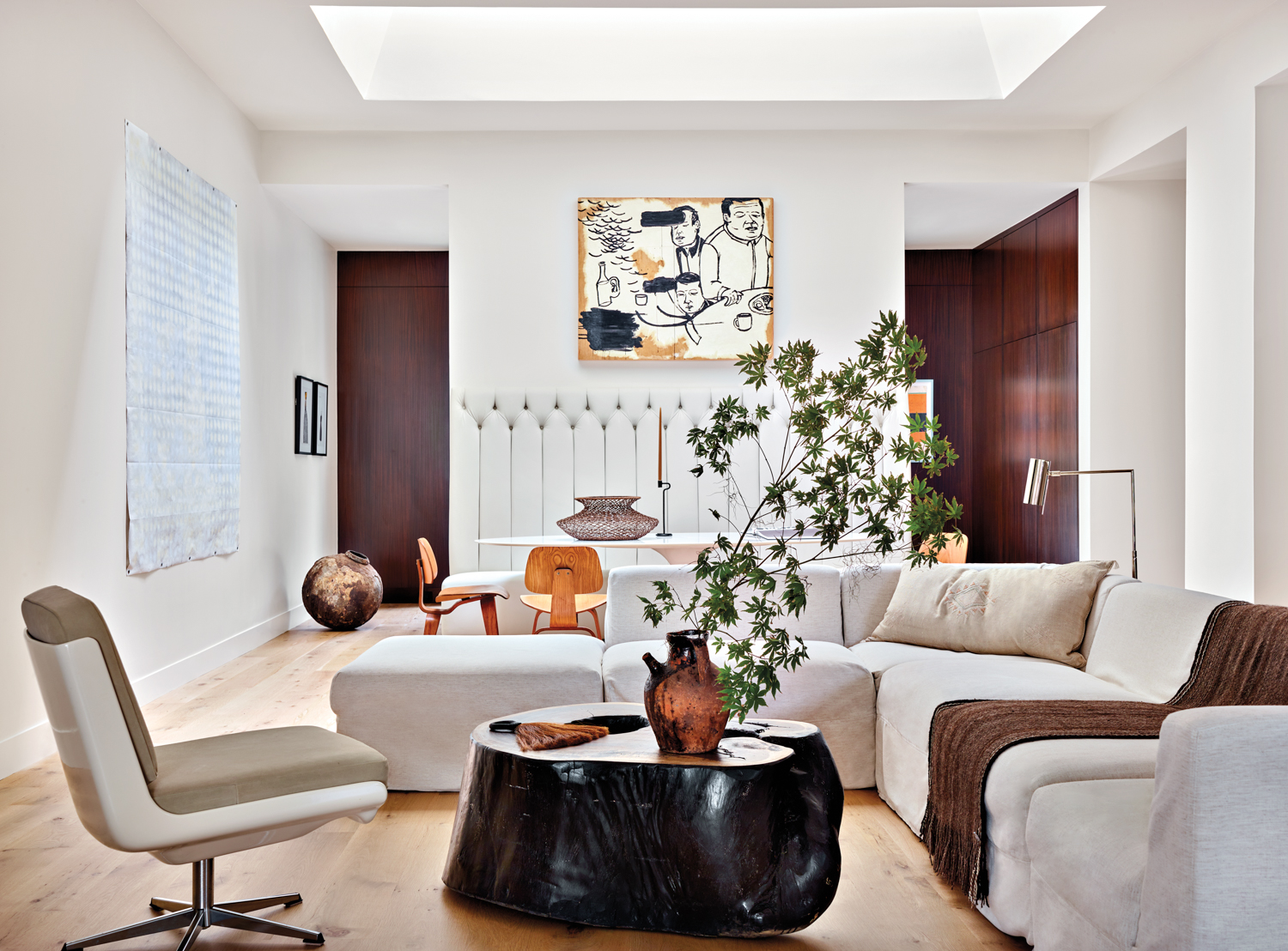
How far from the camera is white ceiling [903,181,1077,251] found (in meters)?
5.87

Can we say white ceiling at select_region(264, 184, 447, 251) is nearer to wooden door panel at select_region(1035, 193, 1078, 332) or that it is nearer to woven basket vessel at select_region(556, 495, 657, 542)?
woven basket vessel at select_region(556, 495, 657, 542)

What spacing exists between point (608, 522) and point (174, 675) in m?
2.18

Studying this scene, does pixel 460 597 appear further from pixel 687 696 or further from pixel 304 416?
pixel 687 696

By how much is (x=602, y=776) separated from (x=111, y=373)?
3.02 m

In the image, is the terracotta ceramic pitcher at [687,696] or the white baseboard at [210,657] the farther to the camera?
the white baseboard at [210,657]

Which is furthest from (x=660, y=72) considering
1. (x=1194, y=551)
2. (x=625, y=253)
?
(x=1194, y=551)

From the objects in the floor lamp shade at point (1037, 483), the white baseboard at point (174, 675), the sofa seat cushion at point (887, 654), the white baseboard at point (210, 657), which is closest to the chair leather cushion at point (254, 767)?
the white baseboard at point (174, 675)

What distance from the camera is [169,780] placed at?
1.90 meters

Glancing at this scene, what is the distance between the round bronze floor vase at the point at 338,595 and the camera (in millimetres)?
6305

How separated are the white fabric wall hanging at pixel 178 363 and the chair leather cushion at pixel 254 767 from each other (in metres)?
2.33

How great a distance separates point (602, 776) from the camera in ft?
6.79

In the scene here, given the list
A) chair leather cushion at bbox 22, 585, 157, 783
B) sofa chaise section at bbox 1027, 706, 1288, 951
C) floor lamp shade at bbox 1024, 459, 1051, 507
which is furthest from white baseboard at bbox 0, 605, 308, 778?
floor lamp shade at bbox 1024, 459, 1051, 507

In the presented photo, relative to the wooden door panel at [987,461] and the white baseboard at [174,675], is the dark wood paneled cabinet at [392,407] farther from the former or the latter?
the wooden door panel at [987,461]

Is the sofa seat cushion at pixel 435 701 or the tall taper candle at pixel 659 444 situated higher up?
the tall taper candle at pixel 659 444
